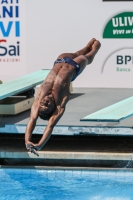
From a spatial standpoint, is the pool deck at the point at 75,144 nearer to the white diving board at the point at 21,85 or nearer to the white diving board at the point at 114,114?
the white diving board at the point at 114,114

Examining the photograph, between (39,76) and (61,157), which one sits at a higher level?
(39,76)

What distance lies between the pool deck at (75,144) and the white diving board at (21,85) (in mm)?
515

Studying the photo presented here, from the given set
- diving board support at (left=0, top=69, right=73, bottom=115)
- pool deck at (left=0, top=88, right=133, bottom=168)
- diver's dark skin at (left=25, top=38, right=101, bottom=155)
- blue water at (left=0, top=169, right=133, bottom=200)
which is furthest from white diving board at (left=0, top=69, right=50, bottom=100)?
blue water at (left=0, top=169, right=133, bottom=200)

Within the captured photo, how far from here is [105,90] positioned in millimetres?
12469

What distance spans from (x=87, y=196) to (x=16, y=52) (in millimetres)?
5088

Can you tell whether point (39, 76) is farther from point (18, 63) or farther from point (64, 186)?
point (64, 186)

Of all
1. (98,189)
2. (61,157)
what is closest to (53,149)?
(61,157)

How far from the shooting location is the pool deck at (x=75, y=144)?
30.2ft

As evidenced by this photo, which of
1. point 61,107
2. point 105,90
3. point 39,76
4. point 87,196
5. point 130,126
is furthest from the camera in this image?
point 105,90

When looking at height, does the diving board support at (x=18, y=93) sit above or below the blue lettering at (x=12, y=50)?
below

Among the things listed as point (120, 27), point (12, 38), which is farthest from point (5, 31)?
point (120, 27)

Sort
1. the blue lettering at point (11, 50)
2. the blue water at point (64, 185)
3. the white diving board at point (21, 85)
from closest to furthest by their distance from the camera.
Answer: the blue water at point (64, 185)
the white diving board at point (21, 85)
the blue lettering at point (11, 50)

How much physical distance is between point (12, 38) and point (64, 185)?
188 inches

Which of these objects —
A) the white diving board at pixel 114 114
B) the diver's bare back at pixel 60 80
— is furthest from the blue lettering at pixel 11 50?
the diver's bare back at pixel 60 80
